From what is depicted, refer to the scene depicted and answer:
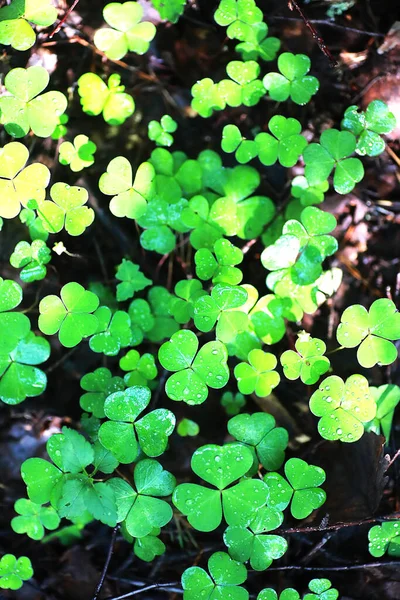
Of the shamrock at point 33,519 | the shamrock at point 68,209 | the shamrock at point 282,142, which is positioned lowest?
the shamrock at point 33,519

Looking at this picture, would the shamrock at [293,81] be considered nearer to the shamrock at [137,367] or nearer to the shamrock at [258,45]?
the shamrock at [258,45]

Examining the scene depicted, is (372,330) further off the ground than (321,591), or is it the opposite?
(372,330)

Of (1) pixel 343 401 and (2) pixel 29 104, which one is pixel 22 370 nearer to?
(2) pixel 29 104

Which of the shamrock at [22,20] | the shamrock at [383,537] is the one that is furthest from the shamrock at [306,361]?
the shamrock at [22,20]

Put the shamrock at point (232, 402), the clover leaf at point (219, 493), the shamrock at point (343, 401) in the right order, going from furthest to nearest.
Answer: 1. the shamrock at point (232, 402)
2. the shamrock at point (343, 401)
3. the clover leaf at point (219, 493)

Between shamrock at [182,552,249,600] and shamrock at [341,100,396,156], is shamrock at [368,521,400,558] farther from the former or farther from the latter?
shamrock at [341,100,396,156]

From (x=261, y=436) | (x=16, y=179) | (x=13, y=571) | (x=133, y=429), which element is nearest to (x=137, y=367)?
(x=133, y=429)
